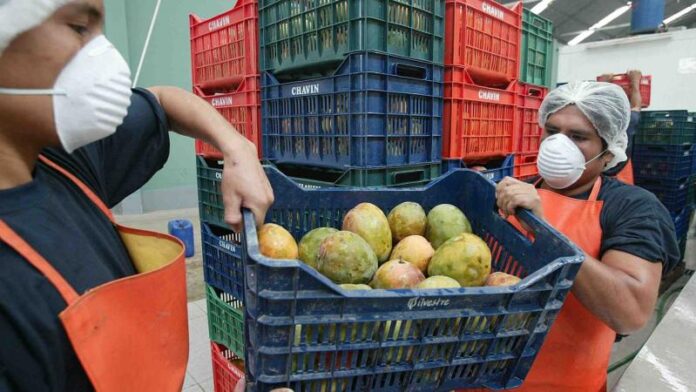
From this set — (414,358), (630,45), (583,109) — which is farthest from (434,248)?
(630,45)

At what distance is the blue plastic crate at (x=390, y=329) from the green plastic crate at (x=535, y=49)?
5.41ft

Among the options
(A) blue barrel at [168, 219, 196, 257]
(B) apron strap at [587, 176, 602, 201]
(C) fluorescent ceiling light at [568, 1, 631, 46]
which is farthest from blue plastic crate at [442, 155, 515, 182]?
(C) fluorescent ceiling light at [568, 1, 631, 46]

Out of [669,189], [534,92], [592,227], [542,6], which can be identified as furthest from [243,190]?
[542,6]

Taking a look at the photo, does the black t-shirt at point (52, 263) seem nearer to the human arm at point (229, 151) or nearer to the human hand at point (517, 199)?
the human arm at point (229, 151)

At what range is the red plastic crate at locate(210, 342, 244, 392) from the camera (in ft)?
6.09

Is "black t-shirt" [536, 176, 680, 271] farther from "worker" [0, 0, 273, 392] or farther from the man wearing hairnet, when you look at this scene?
"worker" [0, 0, 273, 392]

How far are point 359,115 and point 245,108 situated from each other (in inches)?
28.1

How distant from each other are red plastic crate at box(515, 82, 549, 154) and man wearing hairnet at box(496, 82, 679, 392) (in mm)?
720

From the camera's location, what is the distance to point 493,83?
2.21 meters

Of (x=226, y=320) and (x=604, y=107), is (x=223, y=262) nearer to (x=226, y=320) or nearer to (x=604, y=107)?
(x=226, y=320)

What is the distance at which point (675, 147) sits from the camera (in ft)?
13.5

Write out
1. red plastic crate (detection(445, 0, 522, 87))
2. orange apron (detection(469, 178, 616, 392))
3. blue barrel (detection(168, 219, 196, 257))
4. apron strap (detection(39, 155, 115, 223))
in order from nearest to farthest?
apron strap (detection(39, 155, 115, 223)) < orange apron (detection(469, 178, 616, 392)) < red plastic crate (detection(445, 0, 522, 87)) < blue barrel (detection(168, 219, 196, 257))

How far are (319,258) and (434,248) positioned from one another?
1.21ft

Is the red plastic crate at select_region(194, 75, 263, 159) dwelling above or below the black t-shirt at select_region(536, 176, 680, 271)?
above
